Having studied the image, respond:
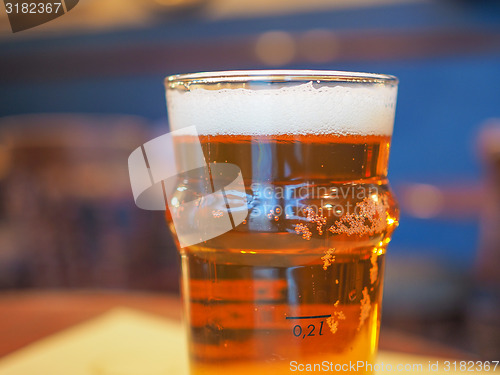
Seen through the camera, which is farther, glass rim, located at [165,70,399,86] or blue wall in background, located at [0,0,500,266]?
blue wall in background, located at [0,0,500,266]

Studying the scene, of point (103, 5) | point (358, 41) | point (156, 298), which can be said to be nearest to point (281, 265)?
point (156, 298)

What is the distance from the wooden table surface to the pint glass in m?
0.32

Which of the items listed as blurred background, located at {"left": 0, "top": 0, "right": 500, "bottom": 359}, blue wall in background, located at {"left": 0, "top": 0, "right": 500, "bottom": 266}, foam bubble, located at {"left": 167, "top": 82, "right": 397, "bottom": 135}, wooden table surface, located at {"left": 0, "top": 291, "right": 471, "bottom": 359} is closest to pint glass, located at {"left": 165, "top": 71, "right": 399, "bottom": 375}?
foam bubble, located at {"left": 167, "top": 82, "right": 397, "bottom": 135}

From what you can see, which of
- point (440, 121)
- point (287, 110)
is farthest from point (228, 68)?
point (287, 110)

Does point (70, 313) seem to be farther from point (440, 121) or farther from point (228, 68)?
point (228, 68)

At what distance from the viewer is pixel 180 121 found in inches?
20.4

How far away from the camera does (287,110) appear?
0.46 m

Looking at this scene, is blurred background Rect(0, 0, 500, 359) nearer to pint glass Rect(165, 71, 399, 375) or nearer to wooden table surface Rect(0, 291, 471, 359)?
wooden table surface Rect(0, 291, 471, 359)

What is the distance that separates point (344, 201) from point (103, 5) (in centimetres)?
495

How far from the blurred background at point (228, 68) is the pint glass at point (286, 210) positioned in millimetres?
573

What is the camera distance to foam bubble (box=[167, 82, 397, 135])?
1.52ft

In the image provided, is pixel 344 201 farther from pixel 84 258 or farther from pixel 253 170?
pixel 84 258

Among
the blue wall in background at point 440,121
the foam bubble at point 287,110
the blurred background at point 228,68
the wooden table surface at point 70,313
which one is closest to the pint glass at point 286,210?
the foam bubble at point 287,110

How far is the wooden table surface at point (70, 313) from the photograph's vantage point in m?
0.78
